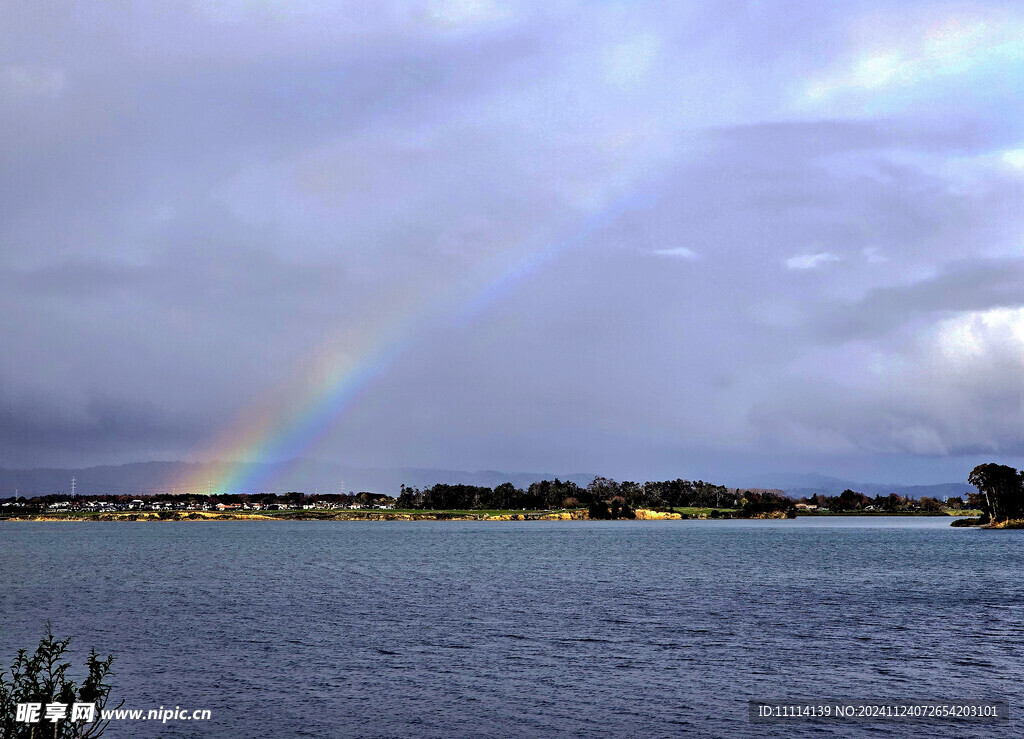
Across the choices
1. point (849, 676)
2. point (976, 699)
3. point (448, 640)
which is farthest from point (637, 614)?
point (976, 699)

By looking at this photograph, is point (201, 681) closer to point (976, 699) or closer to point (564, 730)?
point (564, 730)

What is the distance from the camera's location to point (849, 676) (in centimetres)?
4400

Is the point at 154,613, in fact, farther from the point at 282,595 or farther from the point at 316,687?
the point at 316,687

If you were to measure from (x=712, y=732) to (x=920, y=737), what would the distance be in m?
7.64

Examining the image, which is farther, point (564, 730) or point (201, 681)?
point (201, 681)

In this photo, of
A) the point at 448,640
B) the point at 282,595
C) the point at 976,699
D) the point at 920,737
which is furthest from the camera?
the point at 282,595

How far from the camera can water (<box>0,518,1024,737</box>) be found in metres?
36.3

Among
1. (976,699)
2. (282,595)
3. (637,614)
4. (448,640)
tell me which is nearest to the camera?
(976,699)

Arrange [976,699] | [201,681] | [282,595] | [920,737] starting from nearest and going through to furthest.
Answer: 1. [920,737]
2. [976,699]
3. [201,681]
4. [282,595]

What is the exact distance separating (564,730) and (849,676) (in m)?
18.0

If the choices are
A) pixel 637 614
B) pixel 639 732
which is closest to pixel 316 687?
pixel 639 732

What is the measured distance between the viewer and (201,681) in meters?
42.5

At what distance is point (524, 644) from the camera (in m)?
53.7

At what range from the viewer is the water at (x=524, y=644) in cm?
3631
